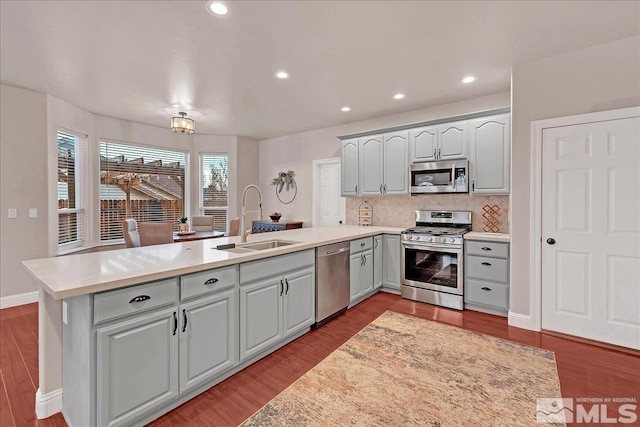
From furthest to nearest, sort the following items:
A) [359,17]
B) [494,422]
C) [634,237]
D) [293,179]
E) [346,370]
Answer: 1. [293,179]
2. [634,237]
3. [359,17]
4. [346,370]
5. [494,422]

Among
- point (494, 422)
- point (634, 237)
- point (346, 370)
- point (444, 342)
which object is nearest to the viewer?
point (494, 422)

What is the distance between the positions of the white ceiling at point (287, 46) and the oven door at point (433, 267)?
2053 mm

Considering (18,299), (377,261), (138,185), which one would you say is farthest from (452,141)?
(18,299)

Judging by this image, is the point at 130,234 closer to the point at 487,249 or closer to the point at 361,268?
the point at 361,268

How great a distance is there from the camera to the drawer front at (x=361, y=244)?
360 cm

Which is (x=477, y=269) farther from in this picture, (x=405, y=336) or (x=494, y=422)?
(x=494, y=422)

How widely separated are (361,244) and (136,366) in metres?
2.69

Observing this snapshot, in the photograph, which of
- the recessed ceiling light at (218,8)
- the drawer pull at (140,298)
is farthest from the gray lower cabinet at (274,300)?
the recessed ceiling light at (218,8)

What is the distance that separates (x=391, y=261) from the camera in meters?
4.16

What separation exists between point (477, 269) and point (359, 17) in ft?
9.65

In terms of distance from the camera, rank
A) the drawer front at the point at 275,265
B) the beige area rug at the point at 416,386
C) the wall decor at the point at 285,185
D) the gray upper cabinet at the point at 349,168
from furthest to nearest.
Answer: the wall decor at the point at 285,185
the gray upper cabinet at the point at 349,168
the drawer front at the point at 275,265
the beige area rug at the point at 416,386

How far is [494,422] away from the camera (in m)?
1.27

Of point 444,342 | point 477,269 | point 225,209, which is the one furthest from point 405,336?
point 225,209

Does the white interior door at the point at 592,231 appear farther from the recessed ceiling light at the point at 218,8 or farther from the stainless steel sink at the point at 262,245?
the recessed ceiling light at the point at 218,8
